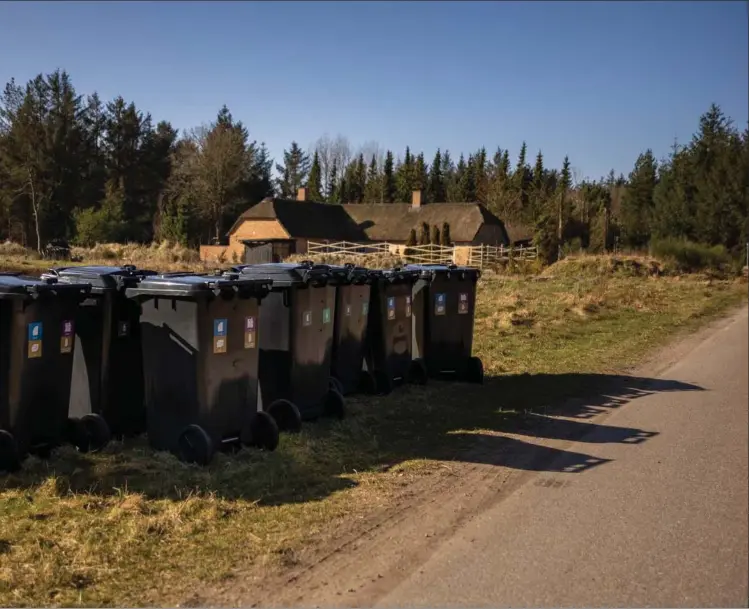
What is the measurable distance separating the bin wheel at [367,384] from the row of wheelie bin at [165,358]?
0.78 m

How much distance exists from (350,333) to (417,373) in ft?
4.77

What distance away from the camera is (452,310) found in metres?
9.67

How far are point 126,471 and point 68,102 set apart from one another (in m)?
52.1

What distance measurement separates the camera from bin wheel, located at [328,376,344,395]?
758 cm

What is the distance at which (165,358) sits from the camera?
590 centimetres

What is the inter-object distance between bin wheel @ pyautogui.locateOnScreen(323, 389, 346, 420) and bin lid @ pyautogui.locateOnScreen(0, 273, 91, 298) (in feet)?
8.67

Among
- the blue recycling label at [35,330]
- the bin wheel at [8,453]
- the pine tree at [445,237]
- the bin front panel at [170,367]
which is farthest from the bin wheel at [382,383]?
the pine tree at [445,237]

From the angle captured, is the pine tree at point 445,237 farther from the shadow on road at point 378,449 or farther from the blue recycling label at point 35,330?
the blue recycling label at point 35,330

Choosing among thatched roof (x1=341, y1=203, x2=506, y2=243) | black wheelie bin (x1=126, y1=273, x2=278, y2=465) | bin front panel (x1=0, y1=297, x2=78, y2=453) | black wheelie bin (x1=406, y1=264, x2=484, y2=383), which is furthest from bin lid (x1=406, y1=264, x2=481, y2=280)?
thatched roof (x1=341, y1=203, x2=506, y2=243)

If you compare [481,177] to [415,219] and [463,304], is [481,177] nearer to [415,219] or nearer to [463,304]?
[415,219]

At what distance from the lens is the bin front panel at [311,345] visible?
713 cm

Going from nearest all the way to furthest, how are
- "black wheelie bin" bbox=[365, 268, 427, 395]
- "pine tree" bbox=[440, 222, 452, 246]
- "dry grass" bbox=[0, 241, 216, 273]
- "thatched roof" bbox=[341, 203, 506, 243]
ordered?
1. "black wheelie bin" bbox=[365, 268, 427, 395]
2. "dry grass" bbox=[0, 241, 216, 273]
3. "pine tree" bbox=[440, 222, 452, 246]
4. "thatched roof" bbox=[341, 203, 506, 243]

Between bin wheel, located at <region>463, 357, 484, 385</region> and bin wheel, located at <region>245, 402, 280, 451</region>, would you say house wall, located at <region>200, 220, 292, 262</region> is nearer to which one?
bin wheel, located at <region>463, 357, 484, 385</region>

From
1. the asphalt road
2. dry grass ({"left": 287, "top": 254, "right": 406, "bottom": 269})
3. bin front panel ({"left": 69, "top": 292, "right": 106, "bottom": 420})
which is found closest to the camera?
the asphalt road
